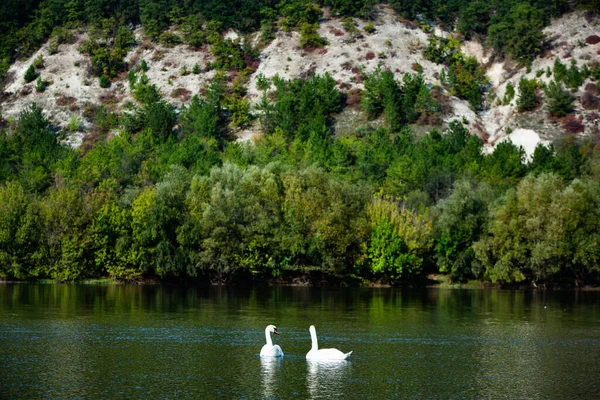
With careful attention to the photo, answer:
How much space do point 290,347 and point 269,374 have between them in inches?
386

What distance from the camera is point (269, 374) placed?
4375 cm

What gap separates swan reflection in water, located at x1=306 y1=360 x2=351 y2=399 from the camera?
39.3 meters

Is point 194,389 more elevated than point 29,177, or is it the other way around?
point 29,177

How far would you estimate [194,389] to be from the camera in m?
39.6

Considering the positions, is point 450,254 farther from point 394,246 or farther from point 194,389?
point 194,389

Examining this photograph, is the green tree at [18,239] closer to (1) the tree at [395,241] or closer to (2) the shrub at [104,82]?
(1) the tree at [395,241]

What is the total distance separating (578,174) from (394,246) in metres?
50.0

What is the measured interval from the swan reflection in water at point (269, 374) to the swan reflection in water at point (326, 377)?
1717mm

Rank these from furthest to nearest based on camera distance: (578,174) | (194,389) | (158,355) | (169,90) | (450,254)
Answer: (169,90) → (578,174) → (450,254) → (158,355) → (194,389)

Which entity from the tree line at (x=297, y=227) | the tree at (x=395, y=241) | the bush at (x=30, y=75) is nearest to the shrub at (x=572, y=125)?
the tree line at (x=297, y=227)

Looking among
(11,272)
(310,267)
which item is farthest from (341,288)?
(11,272)

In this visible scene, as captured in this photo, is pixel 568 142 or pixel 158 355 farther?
pixel 568 142

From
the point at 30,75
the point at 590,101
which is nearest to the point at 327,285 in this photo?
the point at 590,101

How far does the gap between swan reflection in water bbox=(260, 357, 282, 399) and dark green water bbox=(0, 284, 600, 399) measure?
0.38ft
